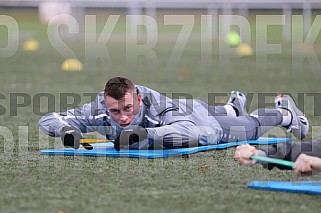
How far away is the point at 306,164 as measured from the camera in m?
4.16

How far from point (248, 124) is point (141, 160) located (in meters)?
1.18

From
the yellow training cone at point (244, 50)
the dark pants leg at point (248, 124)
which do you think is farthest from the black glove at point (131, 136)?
the yellow training cone at point (244, 50)

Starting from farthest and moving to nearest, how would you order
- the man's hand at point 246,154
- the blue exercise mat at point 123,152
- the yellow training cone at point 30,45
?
the yellow training cone at point 30,45 → the blue exercise mat at point 123,152 → the man's hand at point 246,154

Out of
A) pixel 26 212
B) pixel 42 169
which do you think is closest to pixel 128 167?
pixel 42 169

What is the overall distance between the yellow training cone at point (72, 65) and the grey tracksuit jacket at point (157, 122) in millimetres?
7066

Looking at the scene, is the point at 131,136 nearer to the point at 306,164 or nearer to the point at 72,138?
the point at 72,138

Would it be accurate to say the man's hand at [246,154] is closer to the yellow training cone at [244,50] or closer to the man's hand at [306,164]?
the man's hand at [306,164]

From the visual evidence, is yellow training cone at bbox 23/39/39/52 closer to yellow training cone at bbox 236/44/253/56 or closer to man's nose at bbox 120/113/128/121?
yellow training cone at bbox 236/44/253/56

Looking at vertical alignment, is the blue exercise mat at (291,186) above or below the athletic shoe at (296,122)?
below

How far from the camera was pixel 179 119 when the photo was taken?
5.82 metres

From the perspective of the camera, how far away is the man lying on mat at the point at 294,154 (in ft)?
13.7

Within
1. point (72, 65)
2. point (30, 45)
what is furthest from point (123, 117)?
point (30, 45)

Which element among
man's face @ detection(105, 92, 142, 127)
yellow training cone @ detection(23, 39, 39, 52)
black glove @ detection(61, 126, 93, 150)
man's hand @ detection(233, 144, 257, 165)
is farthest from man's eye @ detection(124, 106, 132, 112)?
yellow training cone @ detection(23, 39, 39, 52)

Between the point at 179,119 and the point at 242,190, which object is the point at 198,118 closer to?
the point at 179,119
